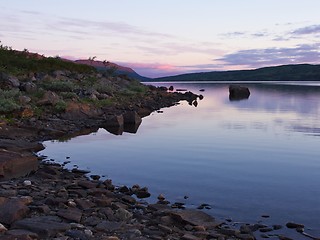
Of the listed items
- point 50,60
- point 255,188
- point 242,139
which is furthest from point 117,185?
point 50,60

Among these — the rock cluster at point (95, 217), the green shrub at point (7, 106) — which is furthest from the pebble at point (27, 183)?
the green shrub at point (7, 106)

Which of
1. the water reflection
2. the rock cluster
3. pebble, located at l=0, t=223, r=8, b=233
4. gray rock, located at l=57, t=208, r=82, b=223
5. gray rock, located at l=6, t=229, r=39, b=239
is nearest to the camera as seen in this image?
gray rock, located at l=6, t=229, r=39, b=239

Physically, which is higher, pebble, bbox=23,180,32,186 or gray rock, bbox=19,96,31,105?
gray rock, bbox=19,96,31,105

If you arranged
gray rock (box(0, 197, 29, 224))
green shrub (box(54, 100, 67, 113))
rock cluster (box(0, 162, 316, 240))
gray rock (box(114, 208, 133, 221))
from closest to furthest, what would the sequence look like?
rock cluster (box(0, 162, 316, 240)) < gray rock (box(0, 197, 29, 224)) < gray rock (box(114, 208, 133, 221)) < green shrub (box(54, 100, 67, 113))

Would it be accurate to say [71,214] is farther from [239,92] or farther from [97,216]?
[239,92]

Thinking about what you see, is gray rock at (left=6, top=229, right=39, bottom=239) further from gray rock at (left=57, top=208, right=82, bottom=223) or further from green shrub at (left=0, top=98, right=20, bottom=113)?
green shrub at (left=0, top=98, right=20, bottom=113)

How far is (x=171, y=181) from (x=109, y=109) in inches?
800

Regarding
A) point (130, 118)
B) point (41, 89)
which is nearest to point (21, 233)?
point (130, 118)

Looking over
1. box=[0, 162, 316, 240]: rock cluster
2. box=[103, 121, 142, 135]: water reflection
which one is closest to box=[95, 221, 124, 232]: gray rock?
box=[0, 162, 316, 240]: rock cluster

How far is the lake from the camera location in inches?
390

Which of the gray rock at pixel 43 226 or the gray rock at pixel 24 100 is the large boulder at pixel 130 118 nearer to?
the gray rock at pixel 24 100

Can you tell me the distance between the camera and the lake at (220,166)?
991 centimetres

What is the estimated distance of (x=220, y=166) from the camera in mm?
14148

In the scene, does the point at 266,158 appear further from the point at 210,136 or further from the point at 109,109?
the point at 109,109
